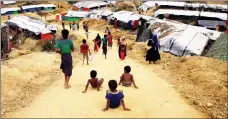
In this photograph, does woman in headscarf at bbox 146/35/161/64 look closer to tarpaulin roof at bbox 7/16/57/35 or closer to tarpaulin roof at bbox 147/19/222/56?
tarpaulin roof at bbox 147/19/222/56

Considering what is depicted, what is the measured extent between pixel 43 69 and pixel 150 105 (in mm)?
5446

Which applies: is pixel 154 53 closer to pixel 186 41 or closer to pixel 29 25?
pixel 186 41

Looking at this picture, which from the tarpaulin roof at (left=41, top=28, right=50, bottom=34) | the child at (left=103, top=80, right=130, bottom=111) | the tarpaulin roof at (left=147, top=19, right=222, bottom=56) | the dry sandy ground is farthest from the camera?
the tarpaulin roof at (left=41, top=28, right=50, bottom=34)

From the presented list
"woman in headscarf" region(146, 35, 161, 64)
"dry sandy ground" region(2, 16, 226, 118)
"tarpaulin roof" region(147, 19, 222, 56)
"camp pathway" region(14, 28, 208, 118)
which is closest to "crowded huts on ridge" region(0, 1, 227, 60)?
"tarpaulin roof" region(147, 19, 222, 56)

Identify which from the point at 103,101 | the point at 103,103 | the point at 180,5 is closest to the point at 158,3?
the point at 180,5

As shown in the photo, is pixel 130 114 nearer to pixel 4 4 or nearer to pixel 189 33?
pixel 189 33

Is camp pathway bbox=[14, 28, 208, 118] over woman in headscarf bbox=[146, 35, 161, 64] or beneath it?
beneath

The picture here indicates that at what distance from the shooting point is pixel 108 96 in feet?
21.9

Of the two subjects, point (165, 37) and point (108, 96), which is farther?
point (165, 37)

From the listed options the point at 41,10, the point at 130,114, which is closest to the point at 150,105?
the point at 130,114

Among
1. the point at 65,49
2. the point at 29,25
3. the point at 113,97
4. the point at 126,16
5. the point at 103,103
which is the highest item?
the point at 65,49

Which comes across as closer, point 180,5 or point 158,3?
point 180,5

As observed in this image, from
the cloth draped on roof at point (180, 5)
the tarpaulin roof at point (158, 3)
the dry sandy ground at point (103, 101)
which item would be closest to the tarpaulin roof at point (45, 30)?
the dry sandy ground at point (103, 101)

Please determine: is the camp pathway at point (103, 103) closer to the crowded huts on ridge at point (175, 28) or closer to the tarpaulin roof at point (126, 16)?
the crowded huts on ridge at point (175, 28)
